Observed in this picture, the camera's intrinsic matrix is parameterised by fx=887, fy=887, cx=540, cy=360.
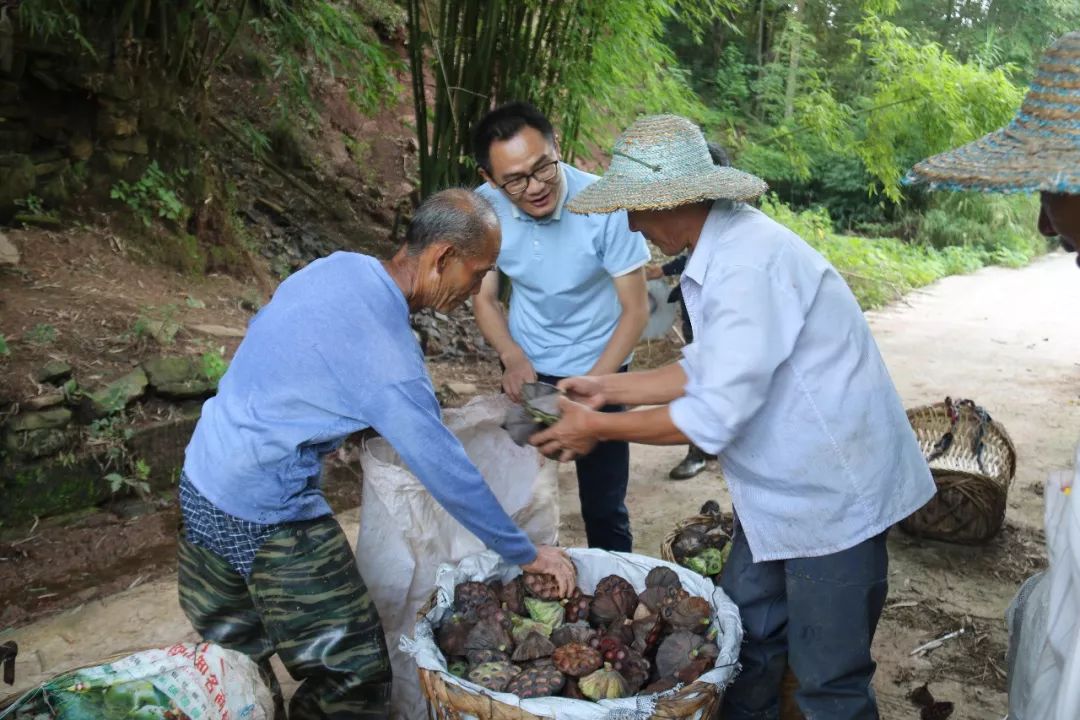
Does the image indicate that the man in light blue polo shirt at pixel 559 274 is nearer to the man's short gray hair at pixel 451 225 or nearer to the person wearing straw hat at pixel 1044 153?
the man's short gray hair at pixel 451 225

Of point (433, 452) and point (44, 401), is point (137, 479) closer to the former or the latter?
point (44, 401)

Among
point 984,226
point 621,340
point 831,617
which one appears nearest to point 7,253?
point 621,340

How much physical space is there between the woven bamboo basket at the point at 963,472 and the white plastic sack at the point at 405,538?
87.2 inches

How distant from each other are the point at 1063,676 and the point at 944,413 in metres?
3.00

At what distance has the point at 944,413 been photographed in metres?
4.63

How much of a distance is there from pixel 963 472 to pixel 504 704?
2914 mm

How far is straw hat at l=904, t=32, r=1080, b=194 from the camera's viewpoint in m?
1.73

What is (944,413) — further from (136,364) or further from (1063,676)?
(136,364)

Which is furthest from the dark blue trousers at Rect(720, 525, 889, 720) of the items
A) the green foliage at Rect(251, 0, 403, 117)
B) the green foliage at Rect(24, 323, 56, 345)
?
the green foliage at Rect(251, 0, 403, 117)

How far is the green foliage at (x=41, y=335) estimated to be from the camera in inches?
174

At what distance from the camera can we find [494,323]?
3242 mm

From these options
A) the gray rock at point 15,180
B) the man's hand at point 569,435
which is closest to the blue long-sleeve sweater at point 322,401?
the man's hand at point 569,435

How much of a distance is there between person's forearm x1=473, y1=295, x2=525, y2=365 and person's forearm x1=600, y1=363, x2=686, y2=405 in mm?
711

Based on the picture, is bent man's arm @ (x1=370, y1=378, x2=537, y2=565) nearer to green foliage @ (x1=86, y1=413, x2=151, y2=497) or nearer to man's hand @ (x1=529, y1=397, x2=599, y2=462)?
man's hand @ (x1=529, y1=397, x2=599, y2=462)
